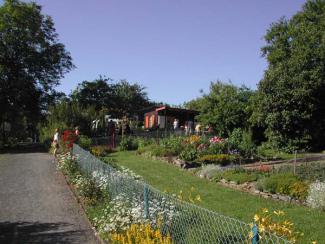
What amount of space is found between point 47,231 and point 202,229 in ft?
12.3

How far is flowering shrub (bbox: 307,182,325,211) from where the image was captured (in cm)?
997

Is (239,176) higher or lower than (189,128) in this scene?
lower

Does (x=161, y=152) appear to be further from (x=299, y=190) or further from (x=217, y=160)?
(x=299, y=190)

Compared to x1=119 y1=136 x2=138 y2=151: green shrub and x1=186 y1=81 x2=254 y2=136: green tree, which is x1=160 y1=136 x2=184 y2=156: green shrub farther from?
x1=186 y1=81 x2=254 y2=136: green tree

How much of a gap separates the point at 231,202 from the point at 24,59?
3418 centimetres

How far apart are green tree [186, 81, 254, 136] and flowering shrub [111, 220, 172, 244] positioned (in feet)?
73.9

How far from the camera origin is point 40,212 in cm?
1108

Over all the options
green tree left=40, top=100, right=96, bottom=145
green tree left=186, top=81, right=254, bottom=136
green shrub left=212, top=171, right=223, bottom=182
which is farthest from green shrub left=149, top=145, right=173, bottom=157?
green tree left=40, top=100, right=96, bottom=145

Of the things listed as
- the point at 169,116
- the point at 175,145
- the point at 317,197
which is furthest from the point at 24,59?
the point at 317,197

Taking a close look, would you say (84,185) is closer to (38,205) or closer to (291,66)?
(38,205)

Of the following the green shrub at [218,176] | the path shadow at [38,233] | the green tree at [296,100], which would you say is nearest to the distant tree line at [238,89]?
the green tree at [296,100]

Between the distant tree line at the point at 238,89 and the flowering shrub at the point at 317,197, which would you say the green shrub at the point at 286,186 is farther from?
the distant tree line at the point at 238,89

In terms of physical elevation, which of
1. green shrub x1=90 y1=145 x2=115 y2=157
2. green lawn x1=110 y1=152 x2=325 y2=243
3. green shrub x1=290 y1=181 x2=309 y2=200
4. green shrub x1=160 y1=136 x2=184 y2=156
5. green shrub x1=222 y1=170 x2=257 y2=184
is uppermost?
green shrub x1=160 y1=136 x2=184 y2=156

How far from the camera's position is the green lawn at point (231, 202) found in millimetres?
8641
